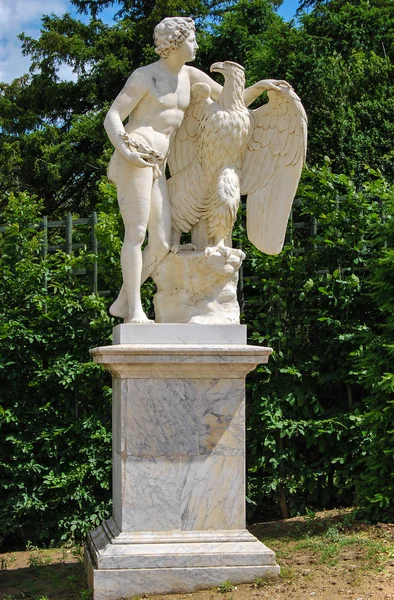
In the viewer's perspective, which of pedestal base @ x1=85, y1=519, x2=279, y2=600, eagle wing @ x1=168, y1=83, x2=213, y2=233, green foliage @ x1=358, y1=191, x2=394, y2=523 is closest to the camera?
pedestal base @ x1=85, y1=519, x2=279, y2=600

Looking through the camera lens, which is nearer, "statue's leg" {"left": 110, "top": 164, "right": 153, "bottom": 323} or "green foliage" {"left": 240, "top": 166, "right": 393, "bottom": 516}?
"statue's leg" {"left": 110, "top": 164, "right": 153, "bottom": 323}

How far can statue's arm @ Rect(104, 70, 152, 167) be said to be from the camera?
501 centimetres

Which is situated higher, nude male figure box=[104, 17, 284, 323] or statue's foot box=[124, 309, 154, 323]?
nude male figure box=[104, 17, 284, 323]

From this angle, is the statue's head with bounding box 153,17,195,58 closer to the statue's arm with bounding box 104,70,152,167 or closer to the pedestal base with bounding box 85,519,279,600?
A: the statue's arm with bounding box 104,70,152,167

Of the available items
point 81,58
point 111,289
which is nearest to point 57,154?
point 81,58

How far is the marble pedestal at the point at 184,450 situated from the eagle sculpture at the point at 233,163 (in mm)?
720

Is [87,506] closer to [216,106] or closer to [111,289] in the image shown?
[111,289]

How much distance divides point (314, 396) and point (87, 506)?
2109mm

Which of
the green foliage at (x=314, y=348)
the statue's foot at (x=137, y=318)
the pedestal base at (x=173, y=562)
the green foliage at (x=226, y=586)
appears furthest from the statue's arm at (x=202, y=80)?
the green foliage at (x=226, y=586)

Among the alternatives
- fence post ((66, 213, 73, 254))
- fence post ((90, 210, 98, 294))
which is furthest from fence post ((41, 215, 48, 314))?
fence post ((90, 210, 98, 294))

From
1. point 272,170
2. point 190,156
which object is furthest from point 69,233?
point 272,170

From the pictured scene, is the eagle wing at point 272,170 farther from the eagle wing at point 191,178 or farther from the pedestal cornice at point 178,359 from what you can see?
the pedestal cornice at point 178,359

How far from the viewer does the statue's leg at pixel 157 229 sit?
5234mm

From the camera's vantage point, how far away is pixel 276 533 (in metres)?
6.41
